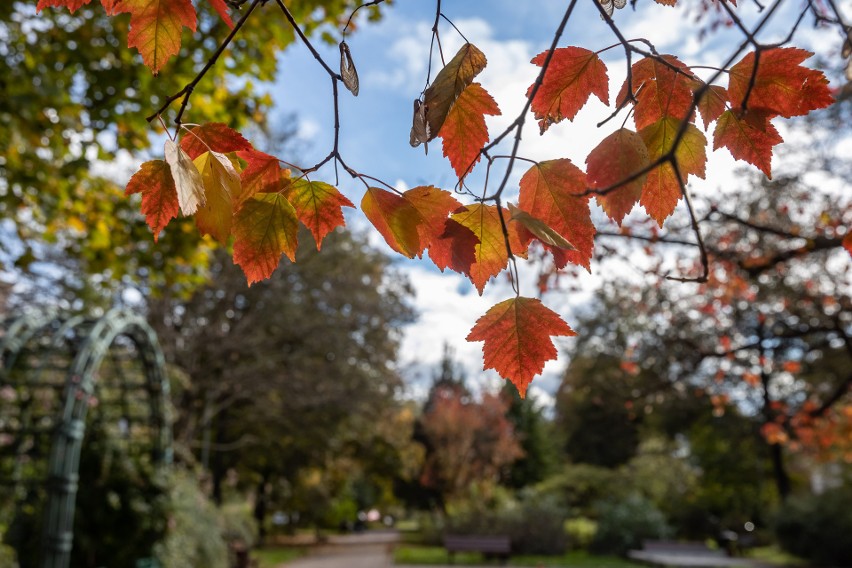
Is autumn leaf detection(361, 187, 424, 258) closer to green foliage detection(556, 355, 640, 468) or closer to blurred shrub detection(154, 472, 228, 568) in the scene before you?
blurred shrub detection(154, 472, 228, 568)

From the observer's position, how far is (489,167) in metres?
0.81

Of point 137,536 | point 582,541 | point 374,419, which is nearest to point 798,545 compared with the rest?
point 582,541

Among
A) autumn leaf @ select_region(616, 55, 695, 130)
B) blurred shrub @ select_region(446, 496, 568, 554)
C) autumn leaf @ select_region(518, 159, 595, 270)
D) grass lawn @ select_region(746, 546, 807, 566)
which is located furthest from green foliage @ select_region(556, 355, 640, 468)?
autumn leaf @ select_region(518, 159, 595, 270)

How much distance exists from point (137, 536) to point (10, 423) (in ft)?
5.96

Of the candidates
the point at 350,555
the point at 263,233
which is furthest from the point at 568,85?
the point at 350,555

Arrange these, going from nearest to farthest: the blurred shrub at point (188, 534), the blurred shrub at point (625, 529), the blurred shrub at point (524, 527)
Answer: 1. the blurred shrub at point (188, 534)
2. the blurred shrub at point (524, 527)
3. the blurred shrub at point (625, 529)

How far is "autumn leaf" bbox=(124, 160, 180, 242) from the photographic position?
0.93m

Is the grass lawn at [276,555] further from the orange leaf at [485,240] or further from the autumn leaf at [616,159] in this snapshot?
the autumn leaf at [616,159]

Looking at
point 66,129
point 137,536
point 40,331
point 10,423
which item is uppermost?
point 66,129

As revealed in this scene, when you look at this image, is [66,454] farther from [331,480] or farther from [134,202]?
[331,480]

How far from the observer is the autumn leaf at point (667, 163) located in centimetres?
91

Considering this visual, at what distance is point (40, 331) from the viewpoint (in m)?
7.35

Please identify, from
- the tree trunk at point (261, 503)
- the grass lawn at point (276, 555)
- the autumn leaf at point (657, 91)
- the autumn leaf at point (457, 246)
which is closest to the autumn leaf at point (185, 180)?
the autumn leaf at point (457, 246)

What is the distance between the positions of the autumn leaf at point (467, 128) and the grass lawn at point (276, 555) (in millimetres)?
13948
